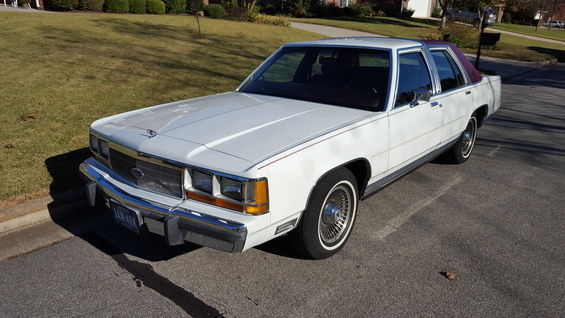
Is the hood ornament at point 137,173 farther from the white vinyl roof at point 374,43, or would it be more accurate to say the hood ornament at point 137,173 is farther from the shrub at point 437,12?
the shrub at point 437,12

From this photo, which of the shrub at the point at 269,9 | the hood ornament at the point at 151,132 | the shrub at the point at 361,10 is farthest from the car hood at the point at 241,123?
the shrub at the point at 361,10

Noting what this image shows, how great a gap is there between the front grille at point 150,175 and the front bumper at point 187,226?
0.12 meters

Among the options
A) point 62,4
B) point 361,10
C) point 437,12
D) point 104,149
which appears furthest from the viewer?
point 437,12

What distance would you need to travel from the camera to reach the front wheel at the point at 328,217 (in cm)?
310

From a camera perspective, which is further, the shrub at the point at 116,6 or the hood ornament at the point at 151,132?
the shrub at the point at 116,6

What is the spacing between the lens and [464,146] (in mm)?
→ 5742

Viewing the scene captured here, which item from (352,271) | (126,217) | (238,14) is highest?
(238,14)

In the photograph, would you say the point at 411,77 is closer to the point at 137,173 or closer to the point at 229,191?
the point at 229,191

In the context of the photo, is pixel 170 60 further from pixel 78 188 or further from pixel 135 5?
pixel 135 5

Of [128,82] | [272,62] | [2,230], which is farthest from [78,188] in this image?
[128,82]

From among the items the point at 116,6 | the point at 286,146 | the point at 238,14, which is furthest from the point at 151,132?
the point at 238,14

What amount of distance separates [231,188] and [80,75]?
7.94 metres

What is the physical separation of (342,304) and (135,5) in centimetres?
2414

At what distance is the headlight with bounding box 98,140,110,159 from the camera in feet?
11.3
